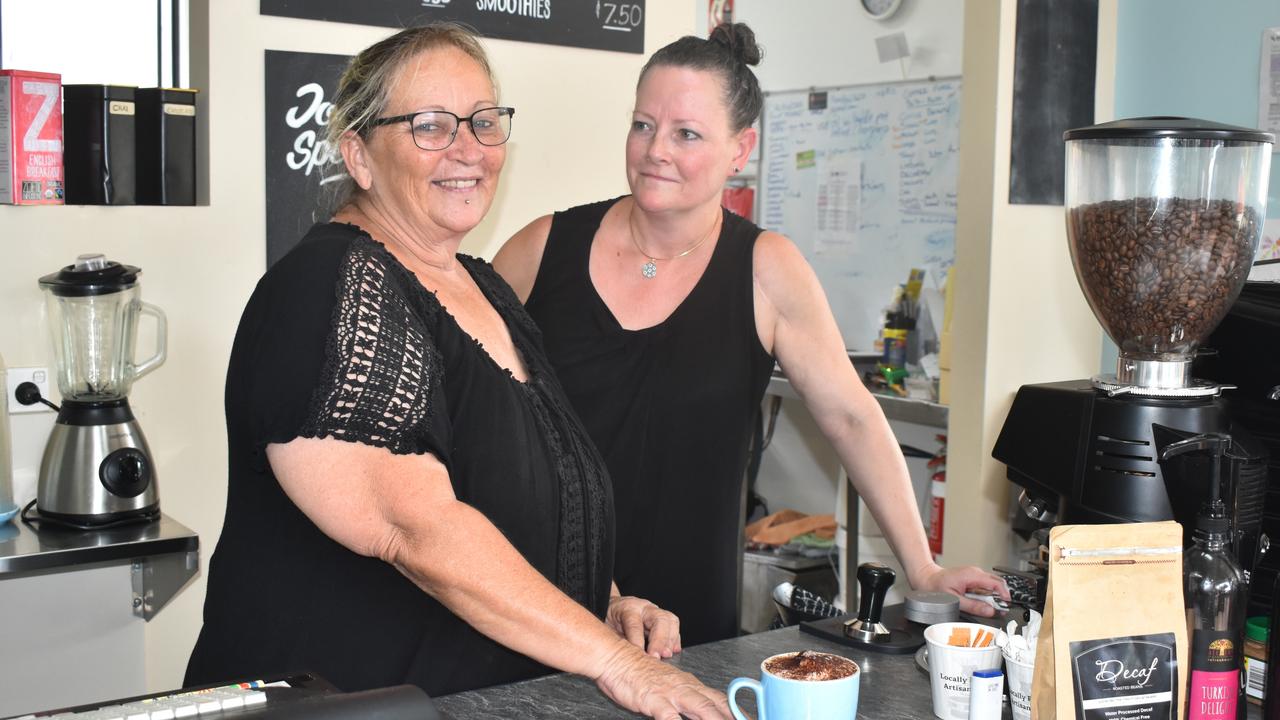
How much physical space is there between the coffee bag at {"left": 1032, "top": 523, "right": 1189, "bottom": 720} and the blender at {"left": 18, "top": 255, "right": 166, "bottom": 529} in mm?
1768

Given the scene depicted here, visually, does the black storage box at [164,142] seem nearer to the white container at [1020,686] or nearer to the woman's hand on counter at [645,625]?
the woman's hand on counter at [645,625]

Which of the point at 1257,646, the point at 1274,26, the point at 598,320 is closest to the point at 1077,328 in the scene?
the point at 1274,26

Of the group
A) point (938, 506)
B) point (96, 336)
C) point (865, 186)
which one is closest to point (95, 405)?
point (96, 336)

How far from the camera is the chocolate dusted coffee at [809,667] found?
1163mm

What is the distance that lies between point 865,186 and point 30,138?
3202 mm

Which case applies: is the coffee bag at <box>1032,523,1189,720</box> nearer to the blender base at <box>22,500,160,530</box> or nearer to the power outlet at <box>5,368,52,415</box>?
the blender base at <box>22,500,160,530</box>

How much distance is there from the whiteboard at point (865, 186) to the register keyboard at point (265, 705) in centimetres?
374

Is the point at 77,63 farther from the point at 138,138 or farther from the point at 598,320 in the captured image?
the point at 598,320

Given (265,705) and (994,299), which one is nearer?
(265,705)

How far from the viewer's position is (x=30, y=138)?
7.70ft

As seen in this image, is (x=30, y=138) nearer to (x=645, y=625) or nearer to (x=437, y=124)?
(x=437, y=124)

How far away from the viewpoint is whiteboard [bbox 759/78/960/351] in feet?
14.7

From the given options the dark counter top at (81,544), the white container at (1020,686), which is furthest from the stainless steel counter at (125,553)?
the white container at (1020,686)

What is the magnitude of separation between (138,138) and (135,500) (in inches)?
28.3
